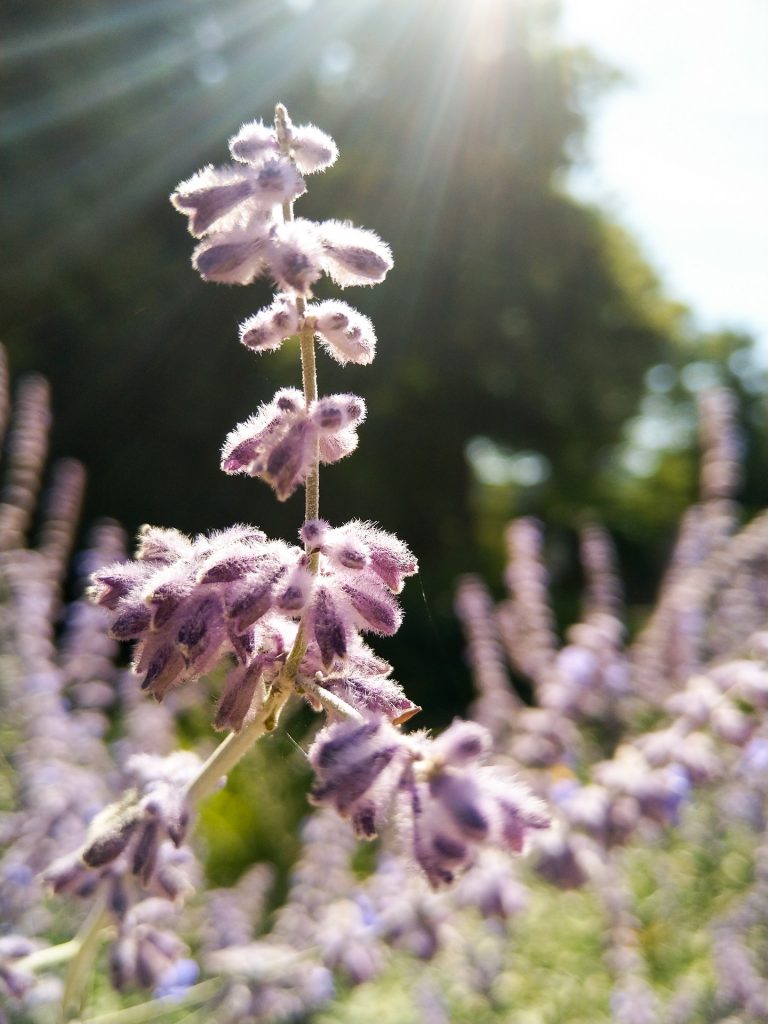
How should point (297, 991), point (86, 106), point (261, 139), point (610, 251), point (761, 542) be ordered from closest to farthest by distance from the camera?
point (261, 139) < point (297, 991) < point (761, 542) < point (86, 106) < point (610, 251)

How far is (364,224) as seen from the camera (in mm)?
15750

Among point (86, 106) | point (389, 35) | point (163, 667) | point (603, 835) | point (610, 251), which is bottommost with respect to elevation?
point (603, 835)

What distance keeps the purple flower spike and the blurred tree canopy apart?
10.7 m

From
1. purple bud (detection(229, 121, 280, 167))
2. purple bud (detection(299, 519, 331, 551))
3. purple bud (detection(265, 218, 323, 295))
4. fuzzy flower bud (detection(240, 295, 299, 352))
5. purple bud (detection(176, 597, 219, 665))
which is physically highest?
purple bud (detection(229, 121, 280, 167))

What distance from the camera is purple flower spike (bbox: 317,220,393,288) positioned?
4.10 feet

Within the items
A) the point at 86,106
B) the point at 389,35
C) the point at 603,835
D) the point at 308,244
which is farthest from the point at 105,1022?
the point at 389,35

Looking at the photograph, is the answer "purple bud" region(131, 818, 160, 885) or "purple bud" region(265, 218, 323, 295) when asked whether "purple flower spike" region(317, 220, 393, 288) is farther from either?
"purple bud" region(131, 818, 160, 885)

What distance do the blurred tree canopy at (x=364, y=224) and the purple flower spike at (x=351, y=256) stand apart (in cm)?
1075

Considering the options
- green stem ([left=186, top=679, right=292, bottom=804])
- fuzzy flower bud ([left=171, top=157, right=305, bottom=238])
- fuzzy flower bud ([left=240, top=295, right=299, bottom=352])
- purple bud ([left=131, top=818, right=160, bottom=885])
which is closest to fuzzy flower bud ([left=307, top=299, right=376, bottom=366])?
fuzzy flower bud ([left=240, top=295, right=299, bottom=352])

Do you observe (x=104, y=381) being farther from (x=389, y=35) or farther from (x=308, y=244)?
(x=308, y=244)

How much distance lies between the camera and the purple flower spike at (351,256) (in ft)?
4.10

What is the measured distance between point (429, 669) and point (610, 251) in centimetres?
1177

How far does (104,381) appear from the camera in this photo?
47.5ft

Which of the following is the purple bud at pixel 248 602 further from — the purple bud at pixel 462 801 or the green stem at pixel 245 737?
the purple bud at pixel 462 801
